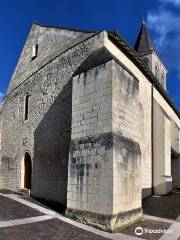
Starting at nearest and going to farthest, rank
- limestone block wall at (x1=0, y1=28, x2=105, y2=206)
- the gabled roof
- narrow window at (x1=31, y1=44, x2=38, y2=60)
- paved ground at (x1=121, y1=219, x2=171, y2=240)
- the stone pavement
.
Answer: the stone pavement, paved ground at (x1=121, y1=219, x2=171, y2=240), limestone block wall at (x1=0, y1=28, x2=105, y2=206), narrow window at (x1=31, y1=44, x2=38, y2=60), the gabled roof

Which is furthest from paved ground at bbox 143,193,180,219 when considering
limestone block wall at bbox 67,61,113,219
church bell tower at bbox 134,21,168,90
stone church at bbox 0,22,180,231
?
church bell tower at bbox 134,21,168,90

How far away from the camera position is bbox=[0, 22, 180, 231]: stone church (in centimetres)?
867

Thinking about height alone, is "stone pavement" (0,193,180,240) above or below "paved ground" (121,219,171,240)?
above

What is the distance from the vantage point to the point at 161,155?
1463 centimetres

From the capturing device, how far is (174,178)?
18.5m

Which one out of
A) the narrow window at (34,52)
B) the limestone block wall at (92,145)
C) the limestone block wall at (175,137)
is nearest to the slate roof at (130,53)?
the limestone block wall at (92,145)

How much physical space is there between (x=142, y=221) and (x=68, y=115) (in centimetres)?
503

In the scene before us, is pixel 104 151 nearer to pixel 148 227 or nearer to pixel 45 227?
pixel 148 227

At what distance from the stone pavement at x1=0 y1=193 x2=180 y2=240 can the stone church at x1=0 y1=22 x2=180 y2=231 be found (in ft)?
1.67

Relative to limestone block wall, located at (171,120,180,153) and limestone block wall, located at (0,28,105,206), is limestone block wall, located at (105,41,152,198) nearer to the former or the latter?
limestone block wall, located at (0,28,105,206)

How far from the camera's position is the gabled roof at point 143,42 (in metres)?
23.4

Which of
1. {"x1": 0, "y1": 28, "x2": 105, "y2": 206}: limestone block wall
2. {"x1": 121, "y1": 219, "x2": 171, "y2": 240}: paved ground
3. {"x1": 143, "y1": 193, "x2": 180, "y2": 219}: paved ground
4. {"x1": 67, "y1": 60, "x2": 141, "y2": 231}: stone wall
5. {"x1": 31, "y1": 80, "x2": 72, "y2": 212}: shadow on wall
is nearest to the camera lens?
{"x1": 121, "y1": 219, "x2": 171, "y2": 240}: paved ground

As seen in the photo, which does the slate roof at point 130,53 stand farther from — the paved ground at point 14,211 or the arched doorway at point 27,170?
the arched doorway at point 27,170

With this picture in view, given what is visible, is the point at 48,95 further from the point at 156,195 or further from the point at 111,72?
the point at 156,195
